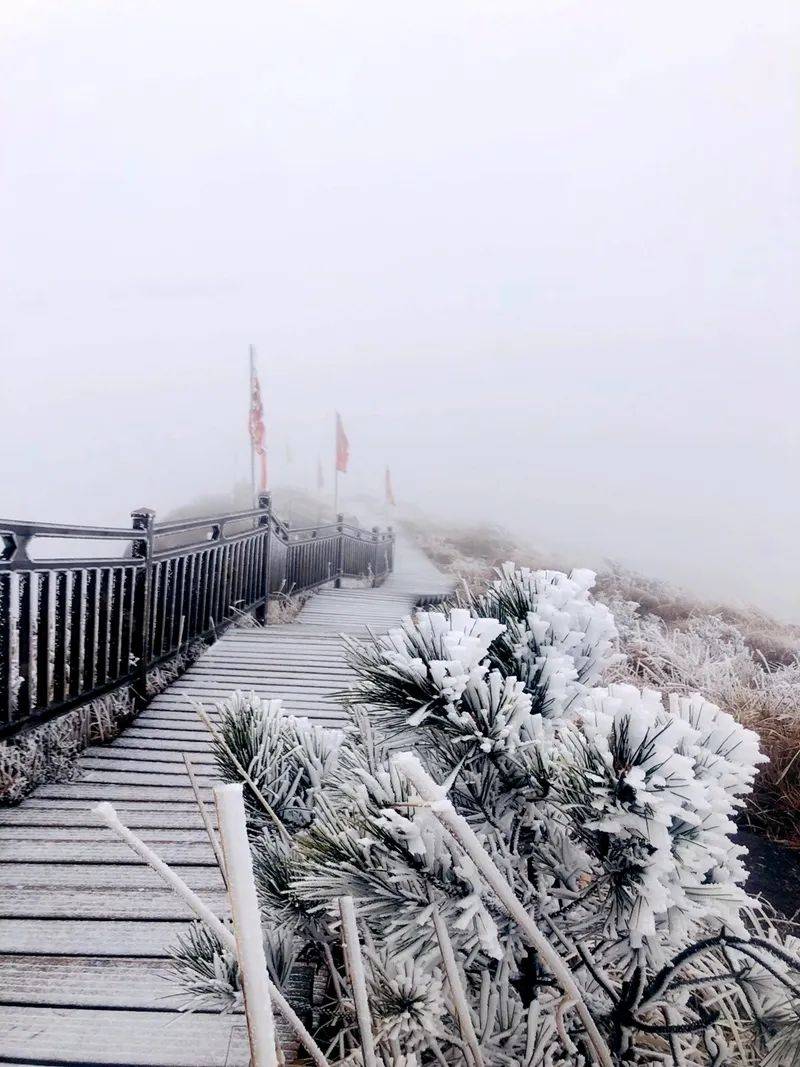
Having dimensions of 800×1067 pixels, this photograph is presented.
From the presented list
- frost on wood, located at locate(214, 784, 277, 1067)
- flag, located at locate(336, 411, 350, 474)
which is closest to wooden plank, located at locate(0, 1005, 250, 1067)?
frost on wood, located at locate(214, 784, 277, 1067)

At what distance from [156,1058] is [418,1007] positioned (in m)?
1.05

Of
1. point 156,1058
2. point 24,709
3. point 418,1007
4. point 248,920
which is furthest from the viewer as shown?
point 24,709

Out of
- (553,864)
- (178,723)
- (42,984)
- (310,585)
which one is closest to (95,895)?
(42,984)

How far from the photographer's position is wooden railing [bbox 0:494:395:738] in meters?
2.85

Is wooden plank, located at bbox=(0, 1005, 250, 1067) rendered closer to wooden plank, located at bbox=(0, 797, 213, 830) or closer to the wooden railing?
wooden plank, located at bbox=(0, 797, 213, 830)

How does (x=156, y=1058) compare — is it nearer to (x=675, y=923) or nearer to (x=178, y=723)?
(x=675, y=923)

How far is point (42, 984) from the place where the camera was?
1840mm

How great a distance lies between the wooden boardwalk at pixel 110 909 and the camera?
1.66m

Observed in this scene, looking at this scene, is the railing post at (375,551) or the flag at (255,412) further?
the railing post at (375,551)

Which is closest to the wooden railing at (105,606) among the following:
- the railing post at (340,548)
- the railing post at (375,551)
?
the railing post at (340,548)

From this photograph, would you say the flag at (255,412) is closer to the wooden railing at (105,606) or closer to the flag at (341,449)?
the flag at (341,449)

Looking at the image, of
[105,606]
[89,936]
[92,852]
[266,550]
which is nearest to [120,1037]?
[89,936]

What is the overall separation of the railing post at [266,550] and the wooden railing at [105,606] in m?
0.52

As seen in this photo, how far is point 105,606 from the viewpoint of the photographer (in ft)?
11.7
